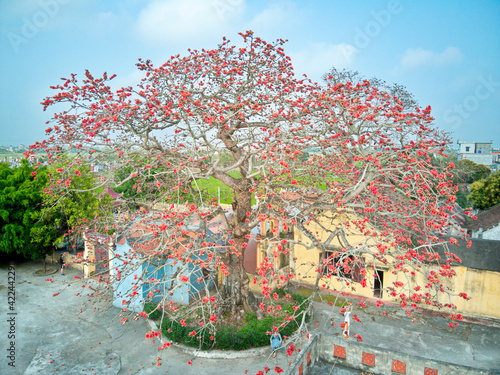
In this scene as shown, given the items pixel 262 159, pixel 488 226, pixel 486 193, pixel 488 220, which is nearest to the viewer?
pixel 262 159

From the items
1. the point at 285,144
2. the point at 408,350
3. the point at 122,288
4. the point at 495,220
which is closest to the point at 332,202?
the point at 285,144

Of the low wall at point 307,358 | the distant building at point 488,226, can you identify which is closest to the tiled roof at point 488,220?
the distant building at point 488,226

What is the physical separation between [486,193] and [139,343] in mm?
22705

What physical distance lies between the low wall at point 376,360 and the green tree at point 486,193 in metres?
21.1

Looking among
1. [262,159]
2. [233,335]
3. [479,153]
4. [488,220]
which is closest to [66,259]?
[233,335]

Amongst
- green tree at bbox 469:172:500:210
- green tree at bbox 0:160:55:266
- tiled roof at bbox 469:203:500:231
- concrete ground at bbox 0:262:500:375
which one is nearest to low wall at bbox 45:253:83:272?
green tree at bbox 0:160:55:266

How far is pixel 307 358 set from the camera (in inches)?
190

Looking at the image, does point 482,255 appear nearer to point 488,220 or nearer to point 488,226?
point 488,226

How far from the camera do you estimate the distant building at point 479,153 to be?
144 ft

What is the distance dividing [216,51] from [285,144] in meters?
3.22

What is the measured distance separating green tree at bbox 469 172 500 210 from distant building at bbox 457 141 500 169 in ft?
78.3

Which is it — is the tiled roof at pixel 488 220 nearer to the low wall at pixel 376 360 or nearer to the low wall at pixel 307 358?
the low wall at pixel 376 360

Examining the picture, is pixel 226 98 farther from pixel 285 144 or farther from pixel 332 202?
pixel 332 202

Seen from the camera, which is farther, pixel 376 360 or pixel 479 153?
pixel 479 153
